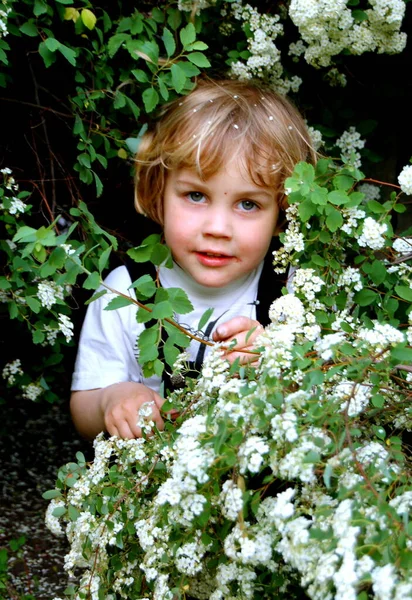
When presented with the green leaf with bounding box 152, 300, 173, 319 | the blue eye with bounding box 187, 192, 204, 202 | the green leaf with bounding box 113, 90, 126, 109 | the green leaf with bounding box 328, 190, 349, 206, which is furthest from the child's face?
the green leaf with bounding box 152, 300, 173, 319

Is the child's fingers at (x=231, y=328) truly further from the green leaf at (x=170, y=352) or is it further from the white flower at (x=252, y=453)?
the white flower at (x=252, y=453)

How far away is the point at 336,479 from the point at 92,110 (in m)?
1.26

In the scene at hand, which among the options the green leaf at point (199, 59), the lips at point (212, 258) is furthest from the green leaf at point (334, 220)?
the green leaf at point (199, 59)

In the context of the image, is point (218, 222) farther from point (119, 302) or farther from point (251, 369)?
point (251, 369)

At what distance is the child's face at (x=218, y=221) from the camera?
6.48 feet

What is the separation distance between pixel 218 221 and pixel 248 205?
119 mm

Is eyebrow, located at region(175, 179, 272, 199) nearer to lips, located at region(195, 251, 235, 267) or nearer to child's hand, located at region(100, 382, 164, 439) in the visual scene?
lips, located at region(195, 251, 235, 267)

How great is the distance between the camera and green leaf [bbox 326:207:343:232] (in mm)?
1726

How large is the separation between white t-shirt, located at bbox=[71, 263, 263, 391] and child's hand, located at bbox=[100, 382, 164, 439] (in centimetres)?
13

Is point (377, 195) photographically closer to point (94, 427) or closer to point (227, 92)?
point (227, 92)

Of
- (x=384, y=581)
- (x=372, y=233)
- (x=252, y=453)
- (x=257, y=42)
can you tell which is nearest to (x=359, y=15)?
(x=257, y=42)

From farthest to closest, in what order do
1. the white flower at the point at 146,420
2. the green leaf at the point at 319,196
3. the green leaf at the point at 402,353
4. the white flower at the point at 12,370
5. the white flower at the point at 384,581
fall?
the white flower at the point at 12,370 < the green leaf at the point at 319,196 < the white flower at the point at 146,420 < the green leaf at the point at 402,353 < the white flower at the point at 384,581

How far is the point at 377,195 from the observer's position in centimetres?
267

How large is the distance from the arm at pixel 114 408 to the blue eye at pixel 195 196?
1.66 feet
